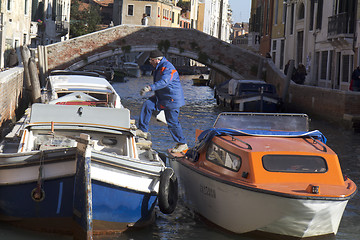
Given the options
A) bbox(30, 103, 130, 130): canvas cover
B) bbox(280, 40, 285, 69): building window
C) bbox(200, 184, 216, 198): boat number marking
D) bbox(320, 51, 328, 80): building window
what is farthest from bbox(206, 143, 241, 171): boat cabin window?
bbox(280, 40, 285, 69): building window

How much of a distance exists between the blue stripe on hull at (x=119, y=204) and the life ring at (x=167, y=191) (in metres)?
0.07

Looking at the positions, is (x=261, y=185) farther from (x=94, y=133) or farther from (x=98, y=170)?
(x=94, y=133)

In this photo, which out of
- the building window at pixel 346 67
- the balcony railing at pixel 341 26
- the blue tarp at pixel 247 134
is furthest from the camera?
the building window at pixel 346 67

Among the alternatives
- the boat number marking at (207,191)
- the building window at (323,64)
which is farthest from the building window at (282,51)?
the boat number marking at (207,191)

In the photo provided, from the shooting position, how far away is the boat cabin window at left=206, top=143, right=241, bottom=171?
578 cm

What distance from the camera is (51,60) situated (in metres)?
23.8

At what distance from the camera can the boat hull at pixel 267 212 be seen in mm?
5293

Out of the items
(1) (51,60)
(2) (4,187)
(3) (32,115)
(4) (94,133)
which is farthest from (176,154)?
(1) (51,60)

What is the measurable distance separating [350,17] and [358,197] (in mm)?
12186

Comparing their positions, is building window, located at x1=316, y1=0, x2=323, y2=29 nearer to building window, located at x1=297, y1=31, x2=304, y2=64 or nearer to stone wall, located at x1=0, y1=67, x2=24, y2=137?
building window, located at x1=297, y1=31, x2=304, y2=64

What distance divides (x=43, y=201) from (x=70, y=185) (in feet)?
0.92

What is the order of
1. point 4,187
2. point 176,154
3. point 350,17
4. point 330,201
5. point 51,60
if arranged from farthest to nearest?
point 51,60, point 350,17, point 176,154, point 4,187, point 330,201

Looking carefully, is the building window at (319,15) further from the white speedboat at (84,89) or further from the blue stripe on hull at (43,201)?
the blue stripe on hull at (43,201)

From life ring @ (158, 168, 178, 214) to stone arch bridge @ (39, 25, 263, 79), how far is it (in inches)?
717
